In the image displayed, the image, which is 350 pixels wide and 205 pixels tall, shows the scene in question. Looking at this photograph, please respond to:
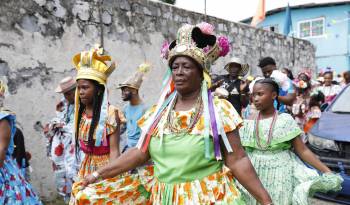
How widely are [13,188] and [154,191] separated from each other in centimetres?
170

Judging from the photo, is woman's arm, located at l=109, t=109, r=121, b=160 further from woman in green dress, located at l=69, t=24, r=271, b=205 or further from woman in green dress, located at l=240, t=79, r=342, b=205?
woman in green dress, located at l=240, t=79, r=342, b=205

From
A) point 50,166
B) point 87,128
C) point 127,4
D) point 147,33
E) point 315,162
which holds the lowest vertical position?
point 50,166

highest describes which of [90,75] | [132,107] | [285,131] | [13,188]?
[90,75]

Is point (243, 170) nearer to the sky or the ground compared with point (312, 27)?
nearer to the ground

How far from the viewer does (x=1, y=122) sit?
3.57 meters

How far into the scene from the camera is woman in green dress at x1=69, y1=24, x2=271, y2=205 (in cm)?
240

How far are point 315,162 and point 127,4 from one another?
4646mm

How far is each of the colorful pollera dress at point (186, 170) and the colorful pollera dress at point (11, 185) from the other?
1359 mm

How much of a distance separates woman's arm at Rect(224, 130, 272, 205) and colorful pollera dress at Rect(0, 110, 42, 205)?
2.12 meters

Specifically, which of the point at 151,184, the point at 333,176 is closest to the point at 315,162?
the point at 333,176

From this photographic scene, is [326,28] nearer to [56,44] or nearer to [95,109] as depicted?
[56,44]

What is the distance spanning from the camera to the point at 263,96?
405 cm

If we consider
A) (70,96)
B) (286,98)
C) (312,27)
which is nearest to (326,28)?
(312,27)

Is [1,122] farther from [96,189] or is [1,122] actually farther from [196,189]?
[196,189]
